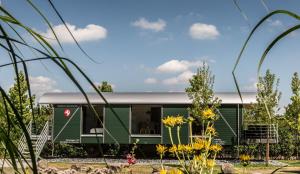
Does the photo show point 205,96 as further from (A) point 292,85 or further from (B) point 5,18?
(B) point 5,18

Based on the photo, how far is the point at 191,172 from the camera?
9.95ft

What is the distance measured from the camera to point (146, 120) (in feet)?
83.3

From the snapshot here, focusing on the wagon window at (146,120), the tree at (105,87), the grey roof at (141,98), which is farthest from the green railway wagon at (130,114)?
the tree at (105,87)

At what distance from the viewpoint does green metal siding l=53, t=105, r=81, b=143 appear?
Answer: 65.9 ft

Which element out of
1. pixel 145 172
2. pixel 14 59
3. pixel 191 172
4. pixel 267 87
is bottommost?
pixel 145 172

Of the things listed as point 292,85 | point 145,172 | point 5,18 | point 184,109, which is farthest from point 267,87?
point 5,18

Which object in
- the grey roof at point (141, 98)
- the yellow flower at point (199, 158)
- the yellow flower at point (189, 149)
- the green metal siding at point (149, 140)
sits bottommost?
the green metal siding at point (149, 140)

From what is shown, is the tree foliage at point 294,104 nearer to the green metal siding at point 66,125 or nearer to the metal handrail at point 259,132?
the metal handrail at point 259,132

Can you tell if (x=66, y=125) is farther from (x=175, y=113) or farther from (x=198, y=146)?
(x=198, y=146)

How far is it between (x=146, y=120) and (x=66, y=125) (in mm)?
6017

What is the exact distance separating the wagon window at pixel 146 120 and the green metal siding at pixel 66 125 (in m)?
2.87

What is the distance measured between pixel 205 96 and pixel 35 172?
1877cm

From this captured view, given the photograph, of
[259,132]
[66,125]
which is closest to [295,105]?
[259,132]

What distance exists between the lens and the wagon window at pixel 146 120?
22.9 metres
